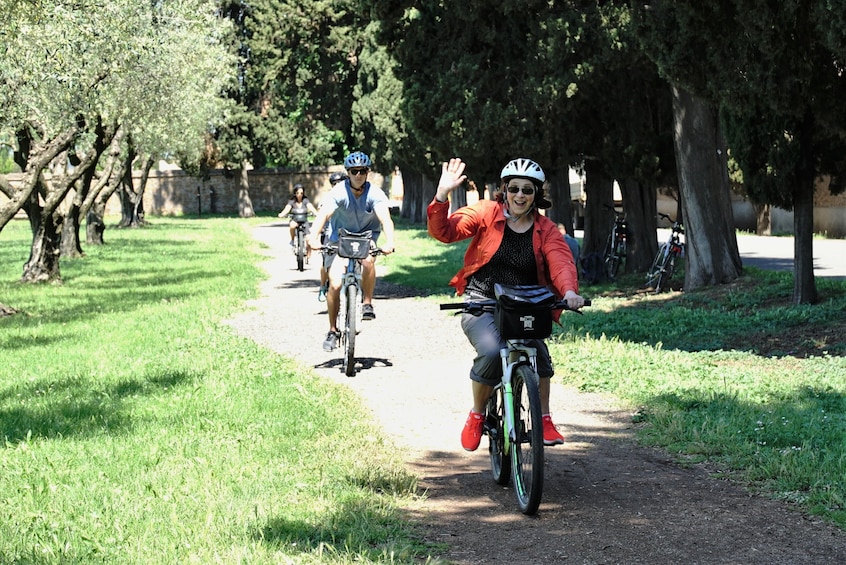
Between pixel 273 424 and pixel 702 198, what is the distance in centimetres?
1093

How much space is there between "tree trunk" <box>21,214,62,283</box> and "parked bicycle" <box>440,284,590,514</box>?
55.4 feet

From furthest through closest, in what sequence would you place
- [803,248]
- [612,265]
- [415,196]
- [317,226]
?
1. [415,196]
2. [612,265]
3. [803,248]
4. [317,226]

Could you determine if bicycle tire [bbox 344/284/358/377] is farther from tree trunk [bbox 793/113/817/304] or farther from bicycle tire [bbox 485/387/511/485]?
tree trunk [bbox 793/113/817/304]

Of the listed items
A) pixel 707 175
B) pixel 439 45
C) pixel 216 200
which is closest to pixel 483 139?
pixel 439 45

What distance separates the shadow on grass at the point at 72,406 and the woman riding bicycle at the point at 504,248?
9.44 ft

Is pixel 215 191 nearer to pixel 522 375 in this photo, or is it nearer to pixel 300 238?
pixel 300 238

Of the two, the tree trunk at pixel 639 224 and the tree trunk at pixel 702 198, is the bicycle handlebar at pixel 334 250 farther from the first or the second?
the tree trunk at pixel 639 224

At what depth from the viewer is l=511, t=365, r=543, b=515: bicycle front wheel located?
18.8ft

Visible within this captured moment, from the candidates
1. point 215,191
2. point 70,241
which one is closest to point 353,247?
point 70,241

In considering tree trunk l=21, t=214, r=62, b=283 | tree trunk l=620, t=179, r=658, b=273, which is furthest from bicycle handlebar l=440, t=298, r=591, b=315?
tree trunk l=21, t=214, r=62, b=283

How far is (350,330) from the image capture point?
1052 centimetres

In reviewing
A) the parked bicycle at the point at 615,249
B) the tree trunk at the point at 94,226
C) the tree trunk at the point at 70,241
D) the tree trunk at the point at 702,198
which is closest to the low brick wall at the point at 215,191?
the tree trunk at the point at 94,226

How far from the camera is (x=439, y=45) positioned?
19016 millimetres

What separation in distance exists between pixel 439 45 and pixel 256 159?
4202 centimetres
